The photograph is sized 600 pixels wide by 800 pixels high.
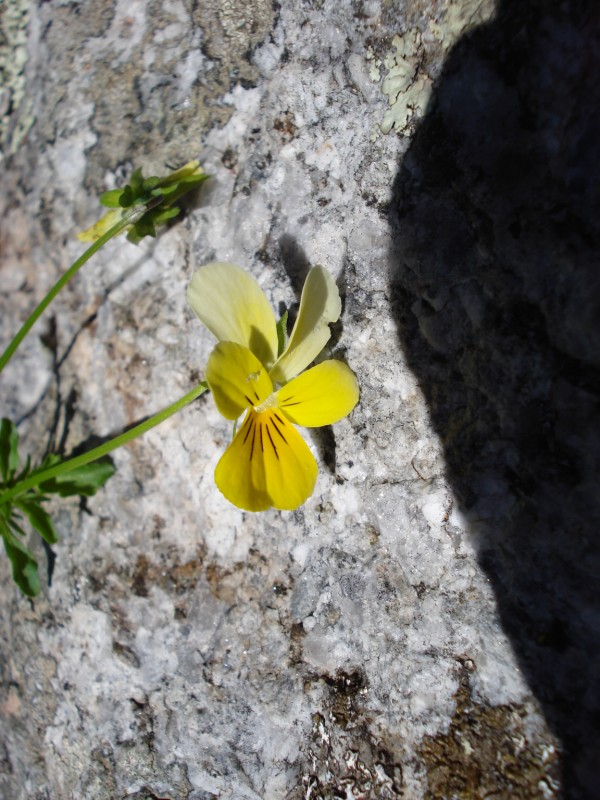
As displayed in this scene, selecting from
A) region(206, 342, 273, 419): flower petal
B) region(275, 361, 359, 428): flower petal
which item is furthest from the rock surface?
region(206, 342, 273, 419): flower petal

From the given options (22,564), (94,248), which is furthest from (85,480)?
(94,248)

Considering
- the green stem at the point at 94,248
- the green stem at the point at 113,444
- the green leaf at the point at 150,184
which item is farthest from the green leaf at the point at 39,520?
the green leaf at the point at 150,184

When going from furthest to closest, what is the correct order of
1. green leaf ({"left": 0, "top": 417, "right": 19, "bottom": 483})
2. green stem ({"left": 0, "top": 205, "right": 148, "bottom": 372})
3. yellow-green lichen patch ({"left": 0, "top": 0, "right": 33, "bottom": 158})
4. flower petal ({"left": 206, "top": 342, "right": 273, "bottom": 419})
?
yellow-green lichen patch ({"left": 0, "top": 0, "right": 33, "bottom": 158}) < green leaf ({"left": 0, "top": 417, "right": 19, "bottom": 483}) < green stem ({"left": 0, "top": 205, "right": 148, "bottom": 372}) < flower petal ({"left": 206, "top": 342, "right": 273, "bottom": 419})

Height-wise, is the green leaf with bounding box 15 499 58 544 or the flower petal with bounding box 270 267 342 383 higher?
the flower petal with bounding box 270 267 342 383

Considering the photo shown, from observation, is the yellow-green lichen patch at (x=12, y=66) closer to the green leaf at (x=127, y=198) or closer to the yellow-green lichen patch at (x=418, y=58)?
the green leaf at (x=127, y=198)

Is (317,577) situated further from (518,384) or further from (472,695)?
(518,384)

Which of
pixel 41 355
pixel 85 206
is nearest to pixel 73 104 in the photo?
pixel 85 206

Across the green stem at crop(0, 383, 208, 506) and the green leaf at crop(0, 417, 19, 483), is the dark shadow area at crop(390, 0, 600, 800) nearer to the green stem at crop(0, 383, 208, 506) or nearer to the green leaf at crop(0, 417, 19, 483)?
the green stem at crop(0, 383, 208, 506)
